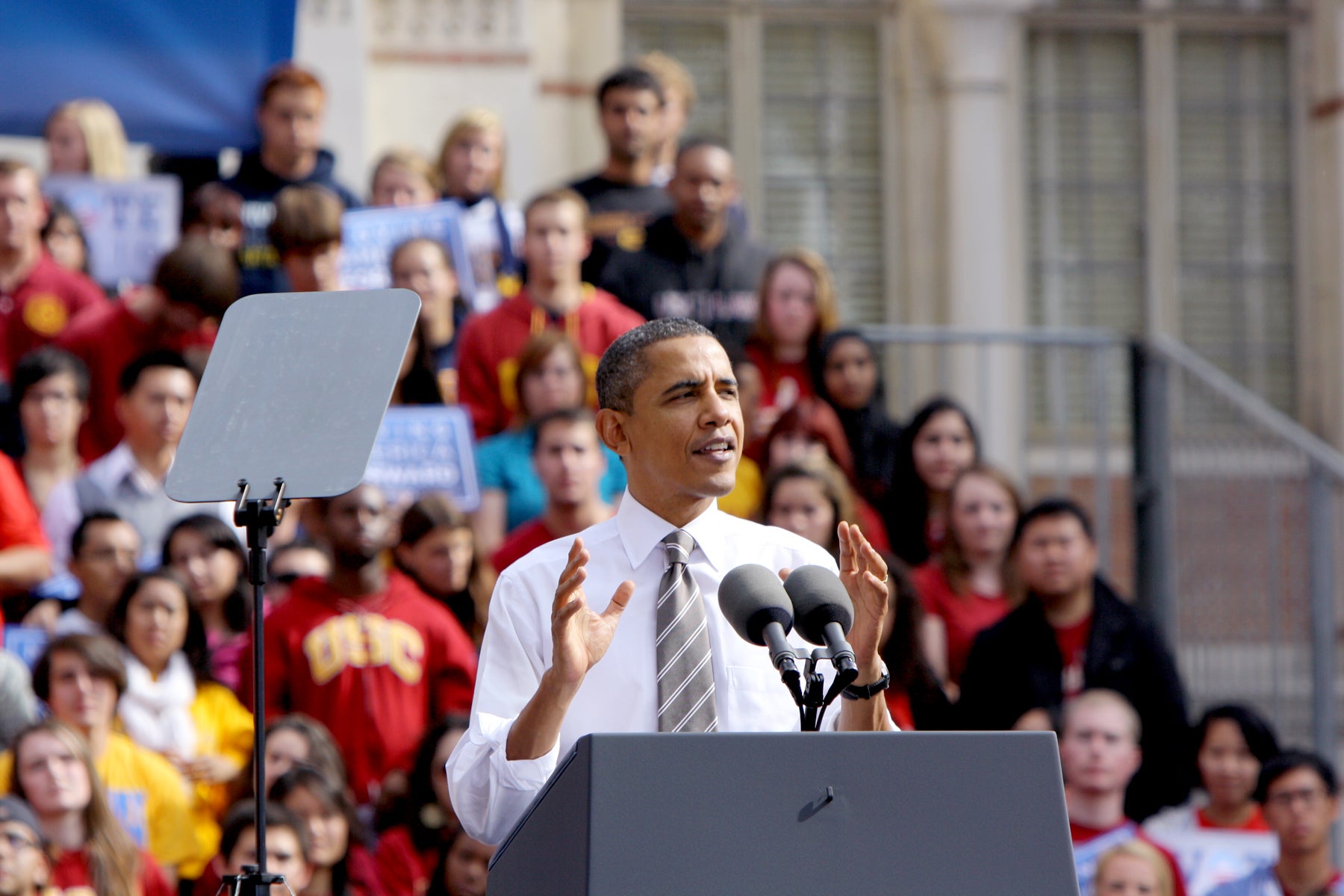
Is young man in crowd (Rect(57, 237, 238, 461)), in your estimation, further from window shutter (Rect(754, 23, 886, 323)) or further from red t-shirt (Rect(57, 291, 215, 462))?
window shutter (Rect(754, 23, 886, 323))

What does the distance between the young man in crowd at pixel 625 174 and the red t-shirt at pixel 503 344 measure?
0.62 m

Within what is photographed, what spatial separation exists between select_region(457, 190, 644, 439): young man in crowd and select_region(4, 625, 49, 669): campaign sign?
200 cm

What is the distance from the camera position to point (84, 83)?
8609 millimetres

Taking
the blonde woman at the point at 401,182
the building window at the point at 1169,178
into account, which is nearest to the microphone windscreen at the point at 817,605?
the blonde woman at the point at 401,182

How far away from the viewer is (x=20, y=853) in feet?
17.6

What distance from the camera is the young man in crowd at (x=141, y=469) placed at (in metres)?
6.90

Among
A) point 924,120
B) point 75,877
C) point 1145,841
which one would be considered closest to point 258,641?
point 75,877

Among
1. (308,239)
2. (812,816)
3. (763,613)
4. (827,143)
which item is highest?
(827,143)

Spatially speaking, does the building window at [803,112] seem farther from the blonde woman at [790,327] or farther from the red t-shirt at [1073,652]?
Answer: the red t-shirt at [1073,652]

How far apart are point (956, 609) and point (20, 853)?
337cm

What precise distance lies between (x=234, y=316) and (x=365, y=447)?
1.36ft

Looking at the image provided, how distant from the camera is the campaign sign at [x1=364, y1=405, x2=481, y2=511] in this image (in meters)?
7.18

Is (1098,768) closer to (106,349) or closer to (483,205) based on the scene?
(483,205)

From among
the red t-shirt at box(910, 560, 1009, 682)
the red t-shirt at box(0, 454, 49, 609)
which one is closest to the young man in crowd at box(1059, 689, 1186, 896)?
the red t-shirt at box(910, 560, 1009, 682)
